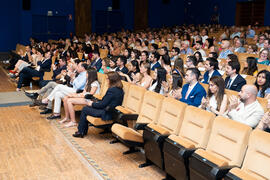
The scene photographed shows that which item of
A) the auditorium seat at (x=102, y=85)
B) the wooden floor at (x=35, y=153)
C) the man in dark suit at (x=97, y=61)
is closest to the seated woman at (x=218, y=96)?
the wooden floor at (x=35, y=153)

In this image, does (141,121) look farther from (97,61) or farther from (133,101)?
(97,61)

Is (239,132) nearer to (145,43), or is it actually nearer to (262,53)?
(262,53)

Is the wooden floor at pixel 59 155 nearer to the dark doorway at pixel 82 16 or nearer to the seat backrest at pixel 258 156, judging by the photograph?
the seat backrest at pixel 258 156

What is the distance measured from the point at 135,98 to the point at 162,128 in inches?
40.8

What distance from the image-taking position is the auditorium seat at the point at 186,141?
9.82 ft

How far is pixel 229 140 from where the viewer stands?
2848 millimetres

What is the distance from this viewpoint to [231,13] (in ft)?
53.1

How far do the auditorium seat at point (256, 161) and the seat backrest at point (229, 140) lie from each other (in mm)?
60

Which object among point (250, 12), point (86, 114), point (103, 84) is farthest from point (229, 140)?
point (250, 12)

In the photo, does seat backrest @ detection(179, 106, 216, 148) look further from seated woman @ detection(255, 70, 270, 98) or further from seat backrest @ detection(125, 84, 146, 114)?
seated woman @ detection(255, 70, 270, 98)

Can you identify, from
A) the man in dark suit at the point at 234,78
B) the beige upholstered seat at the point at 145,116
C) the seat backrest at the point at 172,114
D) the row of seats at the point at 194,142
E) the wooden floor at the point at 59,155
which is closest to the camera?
the row of seats at the point at 194,142

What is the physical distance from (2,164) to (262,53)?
4.76 meters

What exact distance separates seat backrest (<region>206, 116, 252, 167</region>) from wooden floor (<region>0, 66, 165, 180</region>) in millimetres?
878

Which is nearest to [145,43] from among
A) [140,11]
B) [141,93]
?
[141,93]
